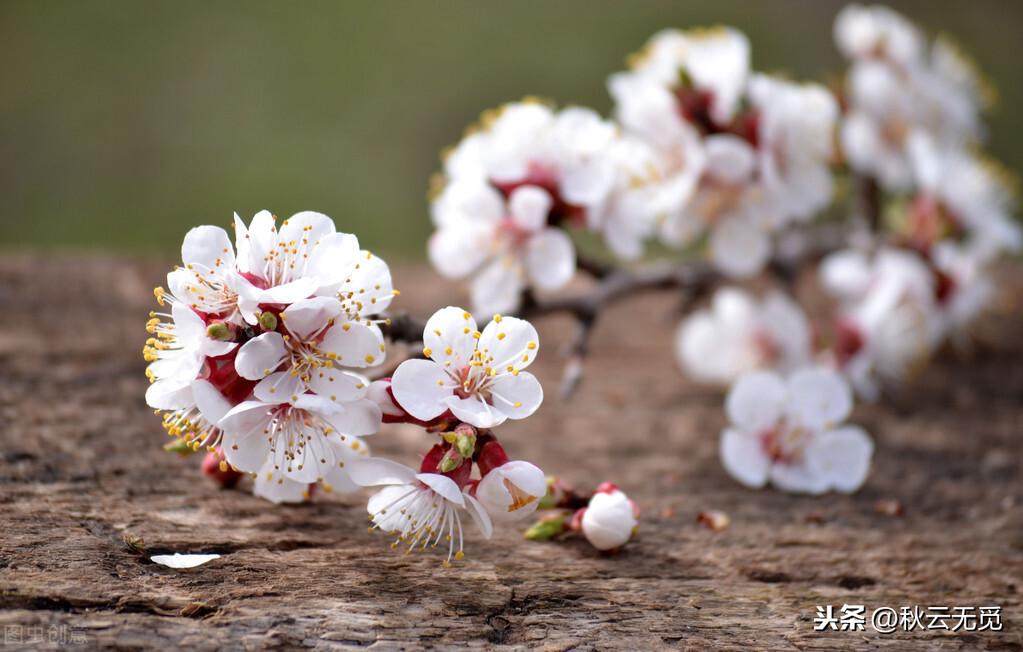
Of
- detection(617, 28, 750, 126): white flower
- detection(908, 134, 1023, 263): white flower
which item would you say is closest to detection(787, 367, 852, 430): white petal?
detection(617, 28, 750, 126): white flower

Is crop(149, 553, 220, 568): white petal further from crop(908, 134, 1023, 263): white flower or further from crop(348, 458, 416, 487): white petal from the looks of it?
crop(908, 134, 1023, 263): white flower

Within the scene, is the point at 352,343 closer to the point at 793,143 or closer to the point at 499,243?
the point at 499,243

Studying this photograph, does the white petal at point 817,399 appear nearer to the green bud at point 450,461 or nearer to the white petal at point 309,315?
the green bud at point 450,461

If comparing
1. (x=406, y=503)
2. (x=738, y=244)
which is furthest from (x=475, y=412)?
(x=738, y=244)

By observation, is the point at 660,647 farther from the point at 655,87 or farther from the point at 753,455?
the point at 655,87

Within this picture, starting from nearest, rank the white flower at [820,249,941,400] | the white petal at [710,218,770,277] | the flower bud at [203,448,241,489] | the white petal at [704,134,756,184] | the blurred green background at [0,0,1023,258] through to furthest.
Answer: the flower bud at [203,448,241,489]
the white petal at [704,134,756,184]
the white petal at [710,218,770,277]
the white flower at [820,249,941,400]
the blurred green background at [0,0,1023,258]
